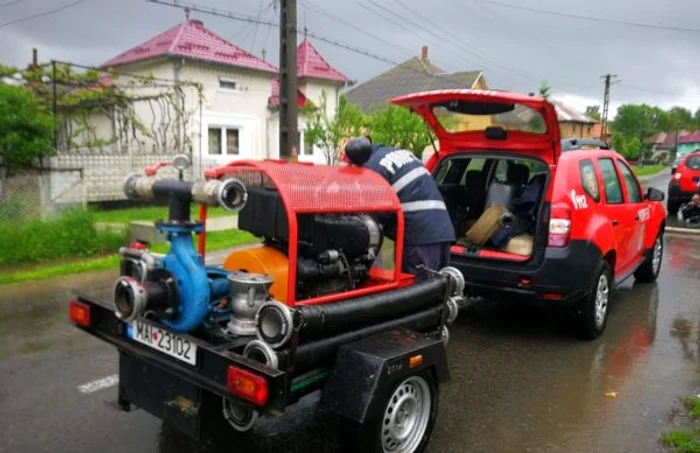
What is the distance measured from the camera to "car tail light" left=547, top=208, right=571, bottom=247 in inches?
210

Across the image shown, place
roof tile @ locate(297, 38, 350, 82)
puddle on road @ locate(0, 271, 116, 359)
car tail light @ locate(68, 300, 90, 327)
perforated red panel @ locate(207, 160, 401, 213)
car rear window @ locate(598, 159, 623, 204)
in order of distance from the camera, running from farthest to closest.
A: 1. roof tile @ locate(297, 38, 350, 82)
2. car rear window @ locate(598, 159, 623, 204)
3. puddle on road @ locate(0, 271, 116, 359)
4. car tail light @ locate(68, 300, 90, 327)
5. perforated red panel @ locate(207, 160, 401, 213)

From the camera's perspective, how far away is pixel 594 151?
6363mm

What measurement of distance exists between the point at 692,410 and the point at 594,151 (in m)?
2.95

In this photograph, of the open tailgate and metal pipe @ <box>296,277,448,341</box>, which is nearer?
metal pipe @ <box>296,277,448,341</box>

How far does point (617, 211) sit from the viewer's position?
625 centimetres

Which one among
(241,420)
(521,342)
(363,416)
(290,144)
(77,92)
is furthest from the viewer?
(77,92)

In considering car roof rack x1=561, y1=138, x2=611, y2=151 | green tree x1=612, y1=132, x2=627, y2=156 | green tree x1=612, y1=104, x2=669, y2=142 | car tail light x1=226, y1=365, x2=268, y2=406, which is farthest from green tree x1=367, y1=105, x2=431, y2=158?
green tree x1=612, y1=104, x2=669, y2=142

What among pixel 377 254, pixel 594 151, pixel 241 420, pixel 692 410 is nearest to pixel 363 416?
pixel 241 420

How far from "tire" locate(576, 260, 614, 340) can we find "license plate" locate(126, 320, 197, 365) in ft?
12.6

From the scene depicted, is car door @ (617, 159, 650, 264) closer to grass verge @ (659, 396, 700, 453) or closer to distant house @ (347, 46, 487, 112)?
grass verge @ (659, 396, 700, 453)

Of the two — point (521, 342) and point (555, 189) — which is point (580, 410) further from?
point (555, 189)

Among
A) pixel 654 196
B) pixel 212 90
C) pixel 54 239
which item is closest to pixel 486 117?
pixel 654 196

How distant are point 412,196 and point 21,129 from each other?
937 cm

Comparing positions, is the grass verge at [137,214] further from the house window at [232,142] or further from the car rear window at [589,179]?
the car rear window at [589,179]
